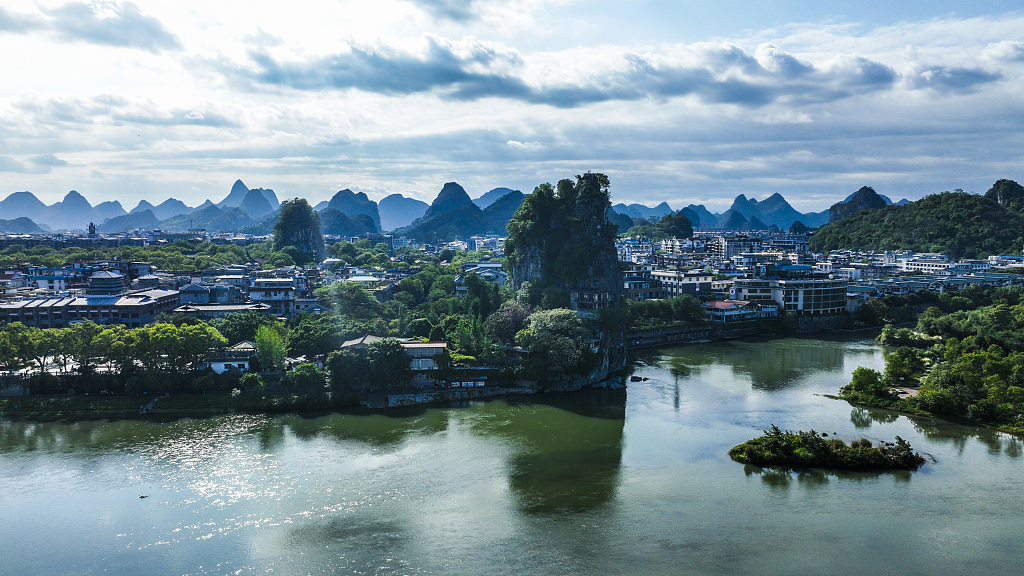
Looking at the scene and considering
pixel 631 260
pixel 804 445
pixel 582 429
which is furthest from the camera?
pixel 631 260

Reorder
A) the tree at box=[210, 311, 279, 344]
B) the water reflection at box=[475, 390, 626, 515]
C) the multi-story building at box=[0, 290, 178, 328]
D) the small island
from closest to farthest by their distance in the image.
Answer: the water reflection at box=[475, 390, 626, 515] < the small island < the tree at box=[210, 311, 279, 344] < the multi-story building at box=[0, 290, 178, 328]

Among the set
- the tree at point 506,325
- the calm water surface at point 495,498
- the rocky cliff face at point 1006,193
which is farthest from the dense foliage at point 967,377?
the rocky cliff face at point 1006,193

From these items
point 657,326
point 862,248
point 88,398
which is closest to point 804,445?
point 657,326

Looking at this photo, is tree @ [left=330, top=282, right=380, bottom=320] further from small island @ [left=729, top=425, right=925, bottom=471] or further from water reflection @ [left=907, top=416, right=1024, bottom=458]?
water reflection @ [left=907, top=416, right=1024, bottom=458]

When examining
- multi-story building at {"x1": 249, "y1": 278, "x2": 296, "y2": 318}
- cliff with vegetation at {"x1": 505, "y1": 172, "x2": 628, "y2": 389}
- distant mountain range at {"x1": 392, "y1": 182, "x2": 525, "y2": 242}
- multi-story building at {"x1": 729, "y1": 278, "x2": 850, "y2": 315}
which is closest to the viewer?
cliff with vegetation at {"x1": 505, "y1": 172, "x2": 628, "y2": 389}

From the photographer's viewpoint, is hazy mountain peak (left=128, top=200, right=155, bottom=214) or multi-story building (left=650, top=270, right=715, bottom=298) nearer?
multi-story building (left=650, top=270, right=715, bottom=298)

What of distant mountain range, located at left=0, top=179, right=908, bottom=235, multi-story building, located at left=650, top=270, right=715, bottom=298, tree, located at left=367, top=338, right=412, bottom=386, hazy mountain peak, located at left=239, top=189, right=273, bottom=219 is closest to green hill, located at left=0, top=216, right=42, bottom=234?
distant mountain range, located at left=0, top=179, right=908, bottom=235

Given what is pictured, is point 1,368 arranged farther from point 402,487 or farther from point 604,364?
point 604,364
